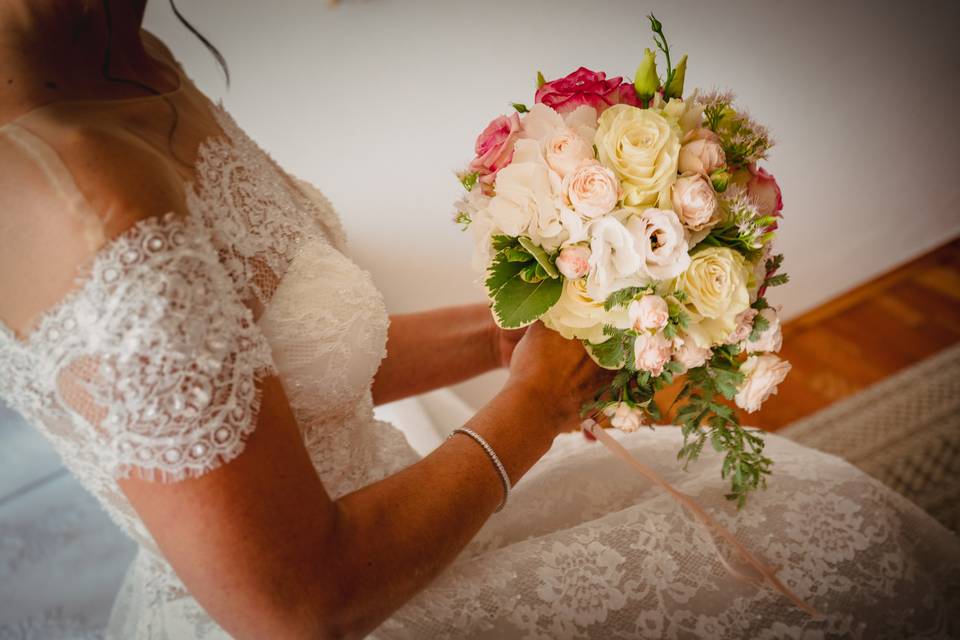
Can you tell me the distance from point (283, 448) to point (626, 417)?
0.46 meters

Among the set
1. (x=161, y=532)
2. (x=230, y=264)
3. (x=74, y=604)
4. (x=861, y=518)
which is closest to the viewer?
(x=161, y=532)

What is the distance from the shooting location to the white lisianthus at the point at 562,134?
2.21ft

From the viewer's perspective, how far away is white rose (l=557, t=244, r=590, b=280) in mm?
682

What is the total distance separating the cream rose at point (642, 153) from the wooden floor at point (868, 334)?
1317 millimetres

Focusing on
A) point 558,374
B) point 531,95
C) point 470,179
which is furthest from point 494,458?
point 531,95

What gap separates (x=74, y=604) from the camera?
1.32 m

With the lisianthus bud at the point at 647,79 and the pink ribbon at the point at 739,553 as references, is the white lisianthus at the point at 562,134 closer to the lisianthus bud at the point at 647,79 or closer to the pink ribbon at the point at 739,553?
the lisianthus bud at the point at 647,79

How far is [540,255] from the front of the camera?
711 mm

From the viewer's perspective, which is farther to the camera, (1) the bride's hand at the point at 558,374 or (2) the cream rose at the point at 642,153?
(1) the bride's hand at the point at 558,374

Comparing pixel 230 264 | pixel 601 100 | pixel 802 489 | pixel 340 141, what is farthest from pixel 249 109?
pixel 802 489

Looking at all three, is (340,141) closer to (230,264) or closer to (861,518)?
(230,264)

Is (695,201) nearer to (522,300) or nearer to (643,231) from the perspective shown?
(643,231)

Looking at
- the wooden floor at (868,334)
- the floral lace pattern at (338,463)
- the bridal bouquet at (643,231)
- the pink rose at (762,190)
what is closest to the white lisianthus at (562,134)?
the bridal bouquet at (643,231)

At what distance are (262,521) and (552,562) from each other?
0.42 metres
